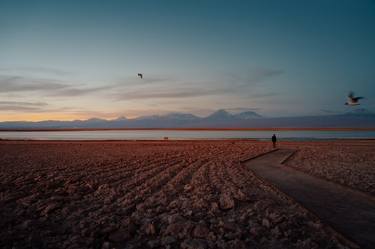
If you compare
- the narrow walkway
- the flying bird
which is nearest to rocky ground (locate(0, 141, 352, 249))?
the narrow walkway

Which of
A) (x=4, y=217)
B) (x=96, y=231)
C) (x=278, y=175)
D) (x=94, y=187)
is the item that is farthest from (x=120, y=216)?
(x=278, y=175)

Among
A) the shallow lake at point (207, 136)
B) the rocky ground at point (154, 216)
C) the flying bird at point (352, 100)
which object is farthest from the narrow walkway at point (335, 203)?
the shallow lake at point (207, 136)

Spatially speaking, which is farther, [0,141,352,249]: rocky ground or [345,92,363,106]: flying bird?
[345,92,363,106]: flying bird

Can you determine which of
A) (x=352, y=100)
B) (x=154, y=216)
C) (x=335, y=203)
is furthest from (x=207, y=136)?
(x=154, y=216)

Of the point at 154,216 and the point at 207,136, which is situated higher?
the point at 207,136

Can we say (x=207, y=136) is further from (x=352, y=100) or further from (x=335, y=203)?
(x=335, y=203)

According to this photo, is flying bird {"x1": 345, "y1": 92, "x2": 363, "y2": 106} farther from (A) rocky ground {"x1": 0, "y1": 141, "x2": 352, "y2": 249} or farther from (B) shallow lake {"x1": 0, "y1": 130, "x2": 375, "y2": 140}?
(B) shallow lake {"x1": 0, "y1": 130, "x2": 375, "y2": 140}

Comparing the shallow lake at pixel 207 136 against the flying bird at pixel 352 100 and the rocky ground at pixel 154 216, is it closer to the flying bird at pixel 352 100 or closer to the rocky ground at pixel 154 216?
the flying bird at pixel 352 100

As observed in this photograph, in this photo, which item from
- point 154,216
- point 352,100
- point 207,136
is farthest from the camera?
point 207,136


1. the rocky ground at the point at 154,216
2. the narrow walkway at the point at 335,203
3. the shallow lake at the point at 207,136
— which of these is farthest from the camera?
the shallow lake at the point at 207,136

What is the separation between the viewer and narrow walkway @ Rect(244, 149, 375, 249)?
5945 mm

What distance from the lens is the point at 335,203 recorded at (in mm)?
8016

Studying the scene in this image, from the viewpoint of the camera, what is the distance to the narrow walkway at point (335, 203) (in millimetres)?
5945

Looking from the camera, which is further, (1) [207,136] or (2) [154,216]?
(1) [207,136]
